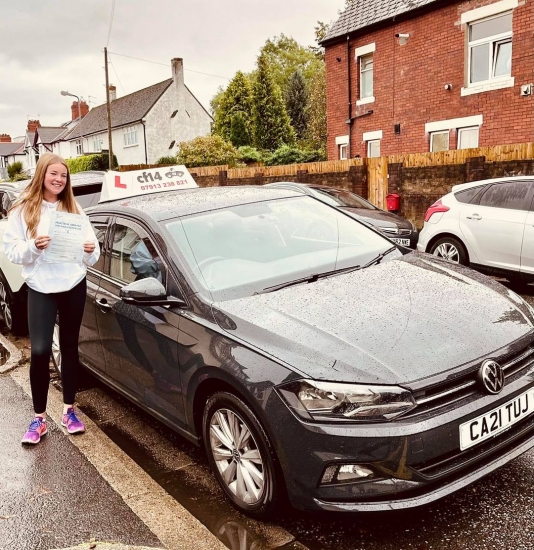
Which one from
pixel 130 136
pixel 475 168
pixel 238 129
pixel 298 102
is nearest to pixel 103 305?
pixel 475 168

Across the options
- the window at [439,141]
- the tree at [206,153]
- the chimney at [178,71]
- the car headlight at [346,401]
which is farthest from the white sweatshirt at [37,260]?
the chimney at [178,71]

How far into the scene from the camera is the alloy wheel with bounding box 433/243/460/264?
855 centimetres

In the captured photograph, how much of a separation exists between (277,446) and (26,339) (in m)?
4.91

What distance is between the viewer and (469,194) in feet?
27.8

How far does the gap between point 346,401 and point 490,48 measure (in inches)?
627

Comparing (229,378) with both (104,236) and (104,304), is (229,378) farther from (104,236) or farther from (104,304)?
(104,236)

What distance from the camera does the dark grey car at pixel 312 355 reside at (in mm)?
2529

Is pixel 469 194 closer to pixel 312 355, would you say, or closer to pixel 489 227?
pixel 489 227

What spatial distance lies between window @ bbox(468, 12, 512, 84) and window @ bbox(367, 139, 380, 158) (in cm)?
393

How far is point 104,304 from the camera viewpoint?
13.6 feet

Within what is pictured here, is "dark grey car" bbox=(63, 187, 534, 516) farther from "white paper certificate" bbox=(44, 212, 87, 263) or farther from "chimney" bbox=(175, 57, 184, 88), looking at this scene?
"chimney" bbox=(175, 57, 184, 88)

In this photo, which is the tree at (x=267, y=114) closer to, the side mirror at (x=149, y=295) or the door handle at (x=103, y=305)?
the door handle at (x=103, y=305)

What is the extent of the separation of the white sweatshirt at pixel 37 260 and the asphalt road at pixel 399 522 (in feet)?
4.60

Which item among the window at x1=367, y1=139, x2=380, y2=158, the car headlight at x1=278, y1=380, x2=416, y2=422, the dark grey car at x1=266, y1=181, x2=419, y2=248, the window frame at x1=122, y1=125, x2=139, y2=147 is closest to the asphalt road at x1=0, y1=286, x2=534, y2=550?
the car headlight at x1=278, y1=380, x2=416, y2=422
